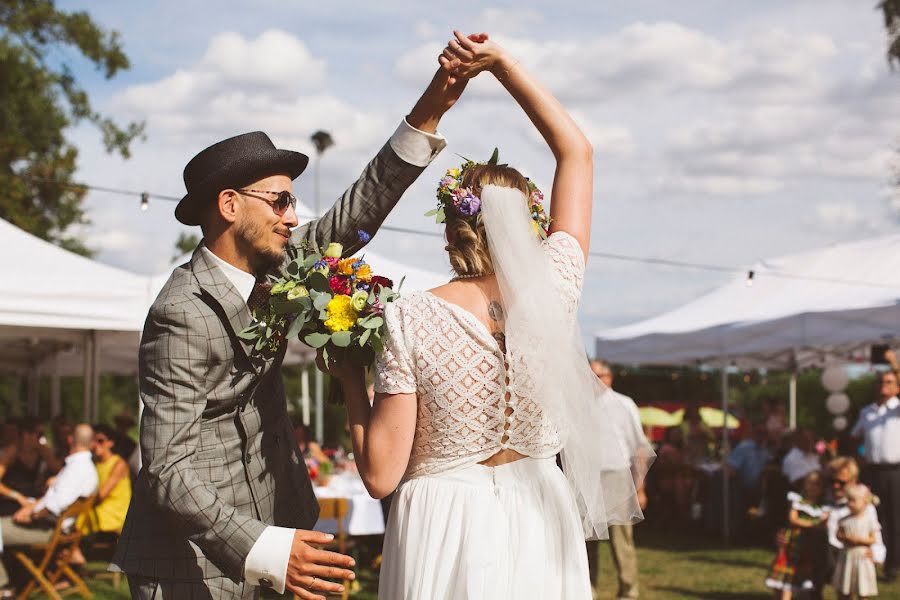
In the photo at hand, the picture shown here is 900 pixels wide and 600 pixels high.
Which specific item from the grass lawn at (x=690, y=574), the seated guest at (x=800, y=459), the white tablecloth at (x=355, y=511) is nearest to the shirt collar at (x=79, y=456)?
the grass lawn at (x=690, y=574)

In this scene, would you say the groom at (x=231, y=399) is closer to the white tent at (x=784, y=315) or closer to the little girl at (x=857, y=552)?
the little girl at (x=857, y=552)

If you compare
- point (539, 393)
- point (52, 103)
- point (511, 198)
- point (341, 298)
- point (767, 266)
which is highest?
point (52, 103)

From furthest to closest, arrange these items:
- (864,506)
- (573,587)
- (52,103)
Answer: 1. (52,103)
2. (864,506)
3. (573,587)

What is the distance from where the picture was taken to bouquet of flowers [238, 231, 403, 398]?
2467 mm

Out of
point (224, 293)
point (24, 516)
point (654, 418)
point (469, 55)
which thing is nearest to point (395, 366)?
point (224, 293)

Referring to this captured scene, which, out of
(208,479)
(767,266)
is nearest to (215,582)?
(208,479)

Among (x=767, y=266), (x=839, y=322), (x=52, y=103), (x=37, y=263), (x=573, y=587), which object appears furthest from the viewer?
(x=52, y=103)

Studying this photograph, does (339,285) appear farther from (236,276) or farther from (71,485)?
(71,485)

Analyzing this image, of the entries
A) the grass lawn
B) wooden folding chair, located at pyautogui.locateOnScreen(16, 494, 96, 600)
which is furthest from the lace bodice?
the grass lawn

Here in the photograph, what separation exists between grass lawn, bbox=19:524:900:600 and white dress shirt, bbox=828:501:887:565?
1.30 m

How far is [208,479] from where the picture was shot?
2.42 metres

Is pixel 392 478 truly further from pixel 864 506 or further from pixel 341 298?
pixel 864 506

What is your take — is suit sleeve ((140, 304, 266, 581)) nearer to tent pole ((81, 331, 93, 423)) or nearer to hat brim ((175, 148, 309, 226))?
hat brim ((175, 148, 309, 226))

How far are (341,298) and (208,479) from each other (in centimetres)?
55
